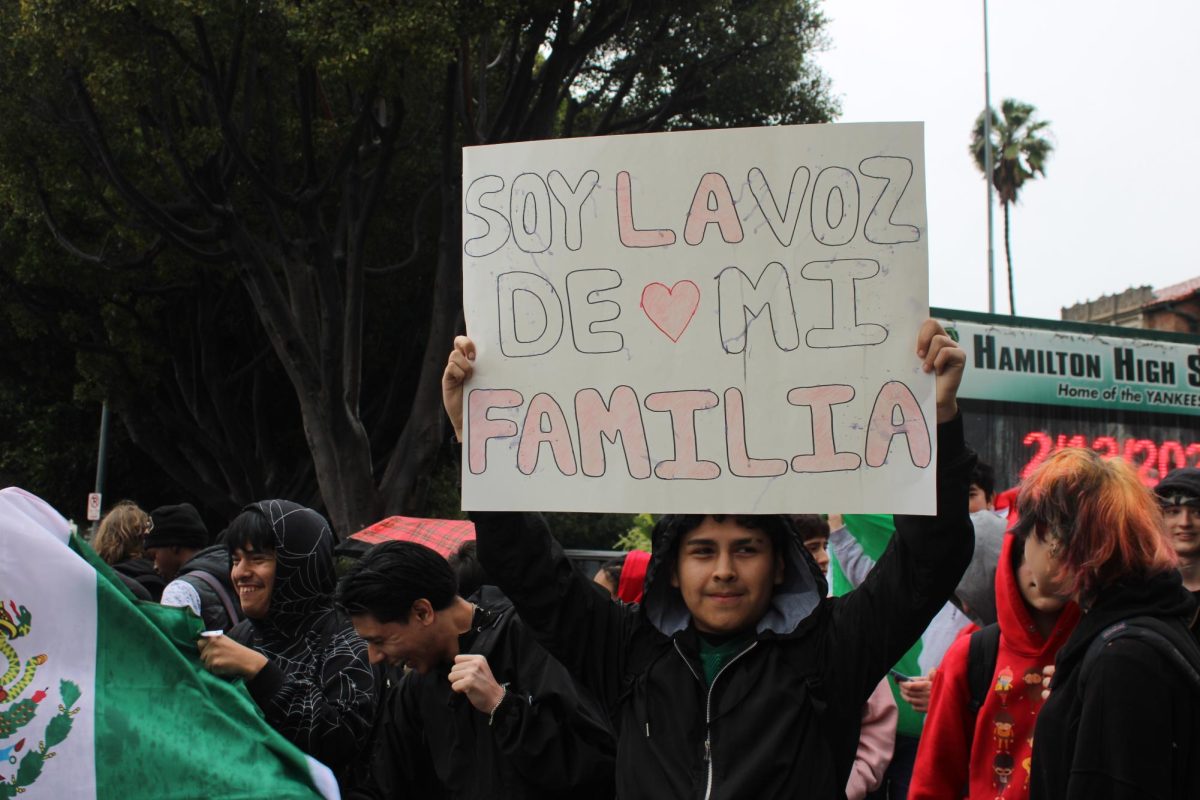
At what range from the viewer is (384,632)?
3137 millimetres

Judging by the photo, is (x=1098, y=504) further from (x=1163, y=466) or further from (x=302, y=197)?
(x=302, y=197)

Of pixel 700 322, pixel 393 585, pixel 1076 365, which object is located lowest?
pixel 393 585

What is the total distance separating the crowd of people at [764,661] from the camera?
230cm

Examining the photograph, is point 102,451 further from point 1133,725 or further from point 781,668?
point 1133,725

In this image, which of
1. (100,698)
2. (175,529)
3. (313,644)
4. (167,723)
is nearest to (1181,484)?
(313,644)

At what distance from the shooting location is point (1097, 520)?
247cm

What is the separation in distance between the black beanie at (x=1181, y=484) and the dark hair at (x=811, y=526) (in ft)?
4.11

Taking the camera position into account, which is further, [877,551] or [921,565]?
[877,551]

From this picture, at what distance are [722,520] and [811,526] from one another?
218 cm

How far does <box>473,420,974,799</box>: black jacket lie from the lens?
2293 mm

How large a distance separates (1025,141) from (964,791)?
42.9 m

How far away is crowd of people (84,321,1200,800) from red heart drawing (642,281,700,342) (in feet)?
1.28

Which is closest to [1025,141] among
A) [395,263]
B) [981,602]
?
[395,263]

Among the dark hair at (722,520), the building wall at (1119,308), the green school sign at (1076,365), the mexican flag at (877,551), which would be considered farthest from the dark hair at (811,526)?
the building wall at (1119,308)
